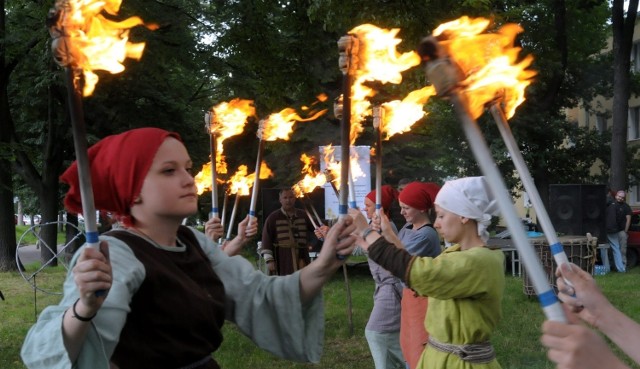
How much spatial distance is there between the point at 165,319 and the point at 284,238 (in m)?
8.24

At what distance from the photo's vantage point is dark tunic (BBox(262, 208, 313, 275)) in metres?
10.7

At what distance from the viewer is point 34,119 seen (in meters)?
22.8

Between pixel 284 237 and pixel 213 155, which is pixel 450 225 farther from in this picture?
pixel 284 237

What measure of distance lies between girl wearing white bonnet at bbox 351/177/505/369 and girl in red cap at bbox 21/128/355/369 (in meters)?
0.82

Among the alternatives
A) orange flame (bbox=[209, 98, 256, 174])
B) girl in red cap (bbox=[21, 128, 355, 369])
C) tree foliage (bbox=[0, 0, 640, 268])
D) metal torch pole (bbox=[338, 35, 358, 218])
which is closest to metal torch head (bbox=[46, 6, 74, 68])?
girl in red cap (bbox=[21, 128, 355, 369])

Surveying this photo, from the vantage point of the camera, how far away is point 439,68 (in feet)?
5.52

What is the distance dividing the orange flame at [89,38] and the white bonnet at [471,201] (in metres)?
2.18

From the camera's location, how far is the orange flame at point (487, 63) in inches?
82.8

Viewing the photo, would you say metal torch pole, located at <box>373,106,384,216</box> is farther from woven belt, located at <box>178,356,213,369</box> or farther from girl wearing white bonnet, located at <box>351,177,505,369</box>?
woven belt, located at <box>178,356,213,369</box>

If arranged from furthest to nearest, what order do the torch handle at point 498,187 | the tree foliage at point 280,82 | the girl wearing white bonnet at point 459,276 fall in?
1. the tree foliage at point 280,82
2. the girl wearing white bonnet at point 459,276
3. the torch handle at point 498,187

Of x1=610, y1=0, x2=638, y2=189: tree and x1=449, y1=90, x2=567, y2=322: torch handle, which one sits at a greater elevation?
x1=610, y1=0, x2=638, y2=189: tree

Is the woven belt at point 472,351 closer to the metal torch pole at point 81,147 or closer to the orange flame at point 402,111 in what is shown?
the orange flame at point 402,111

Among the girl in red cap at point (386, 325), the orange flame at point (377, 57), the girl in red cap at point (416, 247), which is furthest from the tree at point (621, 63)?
the orange flame at point (377, 57)

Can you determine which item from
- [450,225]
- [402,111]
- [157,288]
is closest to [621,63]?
[402,111]
